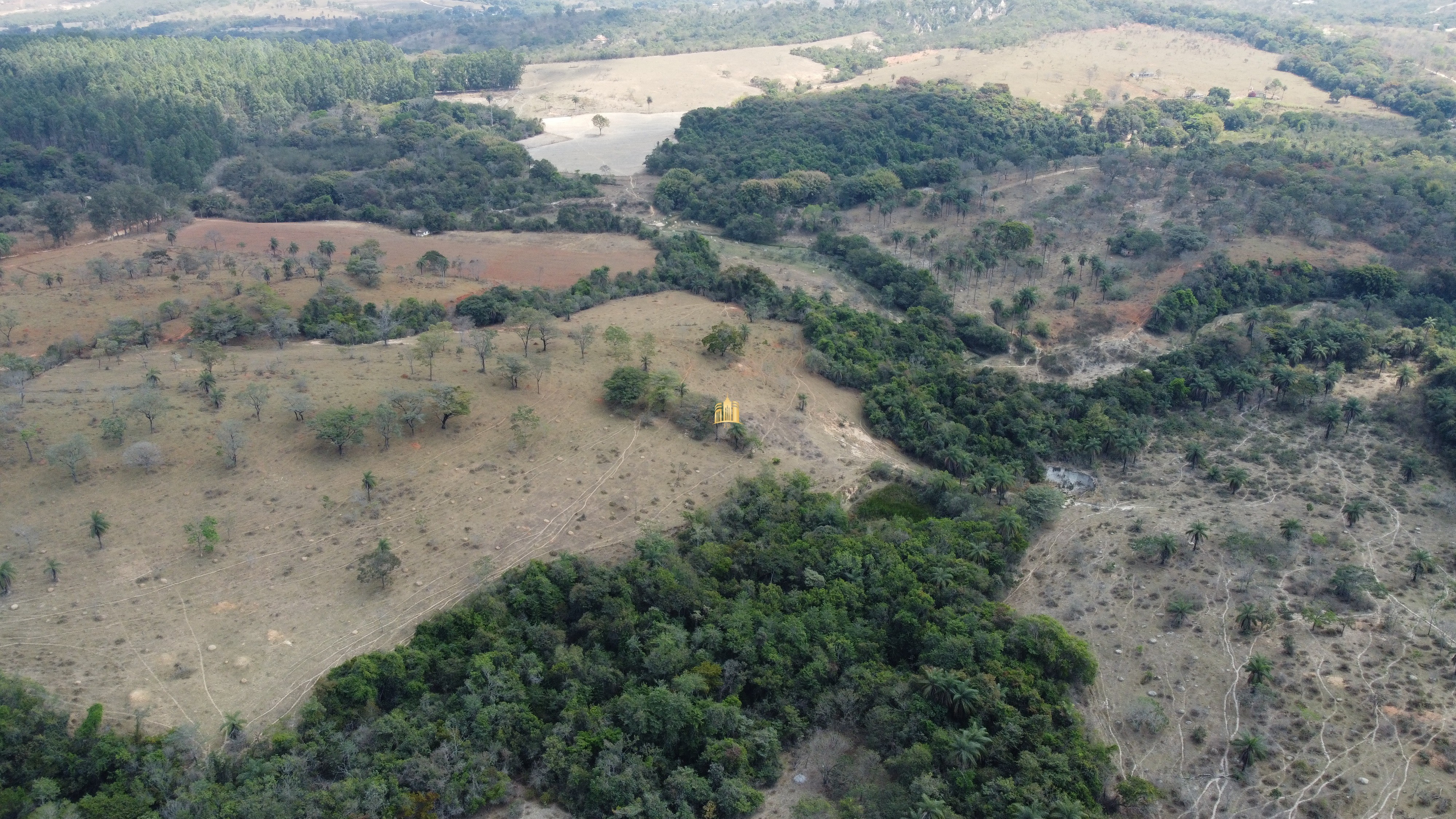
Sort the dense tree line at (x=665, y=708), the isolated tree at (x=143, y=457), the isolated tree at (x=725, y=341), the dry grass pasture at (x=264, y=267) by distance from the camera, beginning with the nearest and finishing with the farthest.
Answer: the dense tree line at (x=665, y=708)
the isolated tree at (x=143, y=457)
the isolated tree at (x=725, y=341)
the dry grass pasture at (x=264, y=267)

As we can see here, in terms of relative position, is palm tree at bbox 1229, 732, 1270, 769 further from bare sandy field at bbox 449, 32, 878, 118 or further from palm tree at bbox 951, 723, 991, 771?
bare sandy field at bbox 449, 32, 878, 118

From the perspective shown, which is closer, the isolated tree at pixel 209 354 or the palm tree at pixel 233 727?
the palm tree at pixel 233 727

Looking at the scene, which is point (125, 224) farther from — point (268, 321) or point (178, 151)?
point (268, 321)

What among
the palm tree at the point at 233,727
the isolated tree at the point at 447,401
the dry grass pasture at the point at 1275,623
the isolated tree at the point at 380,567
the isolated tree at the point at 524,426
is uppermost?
the isolated tree at the point at 447,401

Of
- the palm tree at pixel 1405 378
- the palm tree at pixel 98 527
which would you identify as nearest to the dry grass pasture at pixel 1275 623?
the palm tree at pixel 1405 378

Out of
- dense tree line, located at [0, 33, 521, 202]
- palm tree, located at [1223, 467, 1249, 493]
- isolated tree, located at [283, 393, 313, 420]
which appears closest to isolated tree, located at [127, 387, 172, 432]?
isolated tree, located at [283, 393, 313, 420]

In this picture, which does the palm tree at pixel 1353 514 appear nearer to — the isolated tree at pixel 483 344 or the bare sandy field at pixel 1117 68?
the isolated tree at pixel 483 344

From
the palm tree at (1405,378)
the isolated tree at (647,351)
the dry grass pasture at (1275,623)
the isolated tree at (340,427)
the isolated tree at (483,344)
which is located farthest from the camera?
the isolated tree at (647,351)
